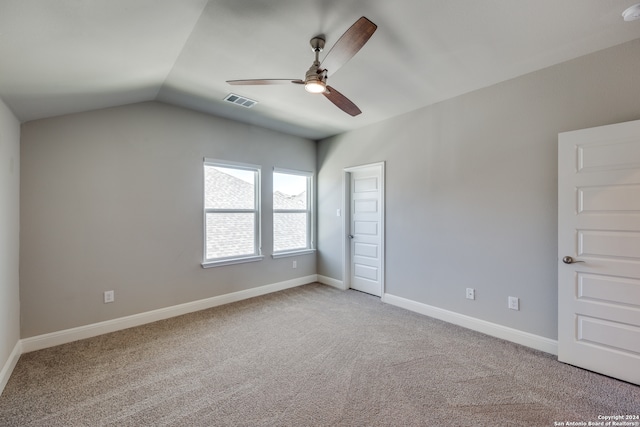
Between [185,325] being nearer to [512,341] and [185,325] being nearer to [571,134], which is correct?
[512,341]

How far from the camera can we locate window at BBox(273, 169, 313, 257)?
468cm

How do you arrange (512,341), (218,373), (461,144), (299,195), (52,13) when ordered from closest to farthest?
(52,13) → (218,373) → (512,341) → (461,144) → (299,195)

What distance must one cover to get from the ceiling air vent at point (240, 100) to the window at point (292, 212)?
1309 mm

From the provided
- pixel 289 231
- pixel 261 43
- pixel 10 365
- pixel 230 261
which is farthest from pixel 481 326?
pixel 10 365

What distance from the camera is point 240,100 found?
335 cm

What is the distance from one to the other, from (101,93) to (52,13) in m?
1.42

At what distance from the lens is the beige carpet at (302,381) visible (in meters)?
1.82

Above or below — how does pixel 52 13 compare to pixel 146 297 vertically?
above

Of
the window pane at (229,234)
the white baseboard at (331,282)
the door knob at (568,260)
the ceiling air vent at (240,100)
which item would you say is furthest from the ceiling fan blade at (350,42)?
the white baseboard at (331,282)

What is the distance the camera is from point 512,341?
2.81 meters

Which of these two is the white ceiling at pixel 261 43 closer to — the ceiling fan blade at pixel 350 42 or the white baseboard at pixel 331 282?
the ceiling fan blade at pixel 350 42

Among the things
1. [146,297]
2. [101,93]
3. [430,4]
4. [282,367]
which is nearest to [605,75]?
[430,4]

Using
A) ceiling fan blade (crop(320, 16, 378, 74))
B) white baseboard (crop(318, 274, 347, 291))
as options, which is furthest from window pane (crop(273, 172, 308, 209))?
ceiling fan blade (crop(320, 16, 378, 74))

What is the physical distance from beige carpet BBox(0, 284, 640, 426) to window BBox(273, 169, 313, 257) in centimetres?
176
